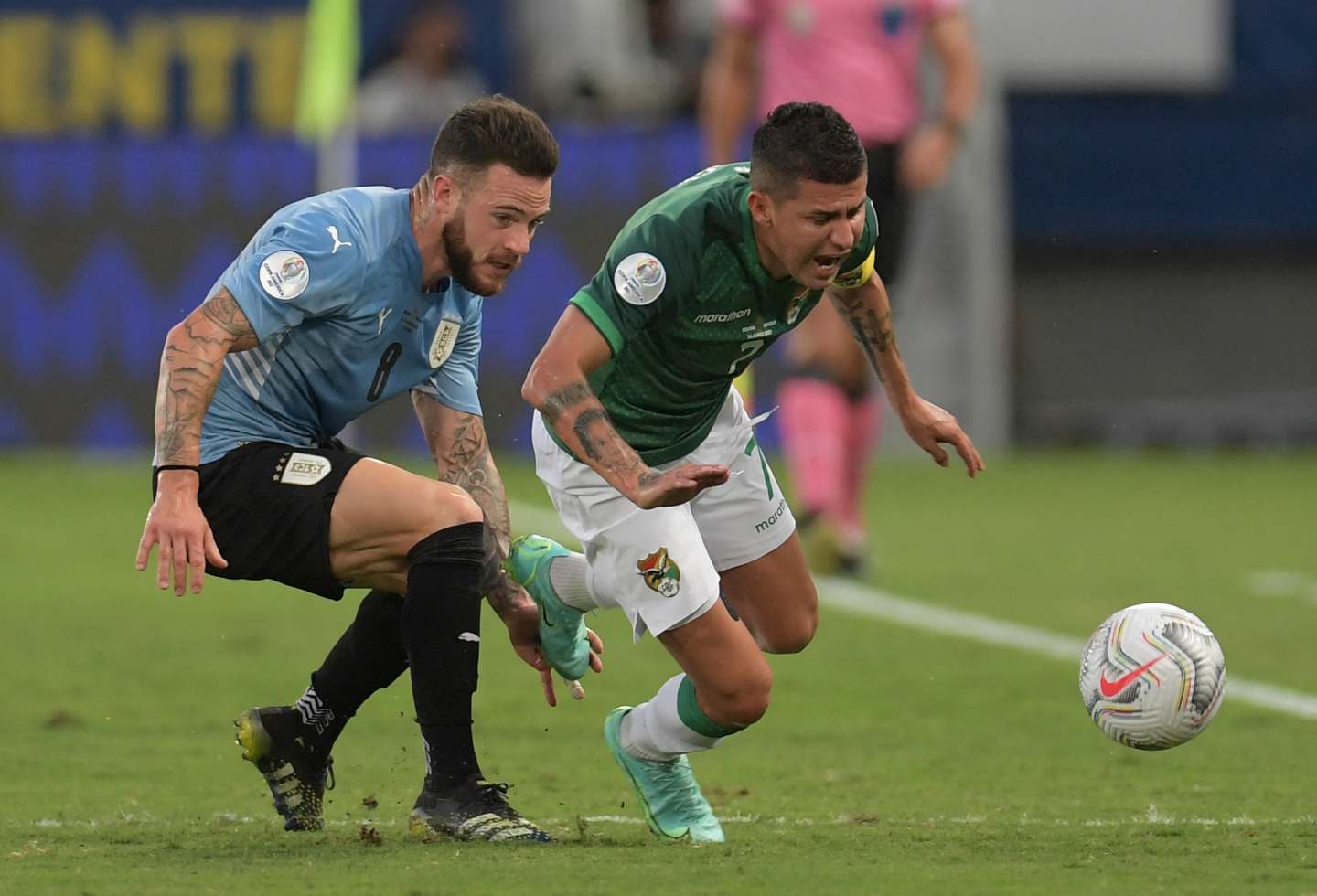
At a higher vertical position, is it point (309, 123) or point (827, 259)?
point (827, 259)

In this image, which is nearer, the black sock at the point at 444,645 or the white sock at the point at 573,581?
the black sock at the point at 444,645

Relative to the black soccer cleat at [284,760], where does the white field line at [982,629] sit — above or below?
below

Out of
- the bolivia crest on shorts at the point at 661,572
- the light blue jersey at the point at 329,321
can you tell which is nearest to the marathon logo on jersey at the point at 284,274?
the light blue jersey at the point at 329,321

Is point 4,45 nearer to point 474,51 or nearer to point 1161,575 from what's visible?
point 474,51

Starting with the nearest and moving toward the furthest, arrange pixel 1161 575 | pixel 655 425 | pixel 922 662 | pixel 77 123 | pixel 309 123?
1. pixel 655 425
2. pixel 922 662
3. pixel 1161 575
4. pixel 309 123
5. pixel 77 123

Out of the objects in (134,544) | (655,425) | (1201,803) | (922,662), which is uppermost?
(655,425)

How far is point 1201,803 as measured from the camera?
556 centimetres

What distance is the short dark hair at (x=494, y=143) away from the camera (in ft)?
17.4

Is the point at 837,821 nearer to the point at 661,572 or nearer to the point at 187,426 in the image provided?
the point at 661,572

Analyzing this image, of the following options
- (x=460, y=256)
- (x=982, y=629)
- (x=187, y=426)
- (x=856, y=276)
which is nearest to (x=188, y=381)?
(x=187, y=426)

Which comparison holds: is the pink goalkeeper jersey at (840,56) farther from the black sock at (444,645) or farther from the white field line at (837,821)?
the black sock at (444,645)

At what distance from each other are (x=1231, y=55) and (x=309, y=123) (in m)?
6.66

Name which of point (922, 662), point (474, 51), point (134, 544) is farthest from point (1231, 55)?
point (922, 662)

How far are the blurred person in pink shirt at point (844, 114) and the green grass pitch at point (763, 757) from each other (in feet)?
1.89
